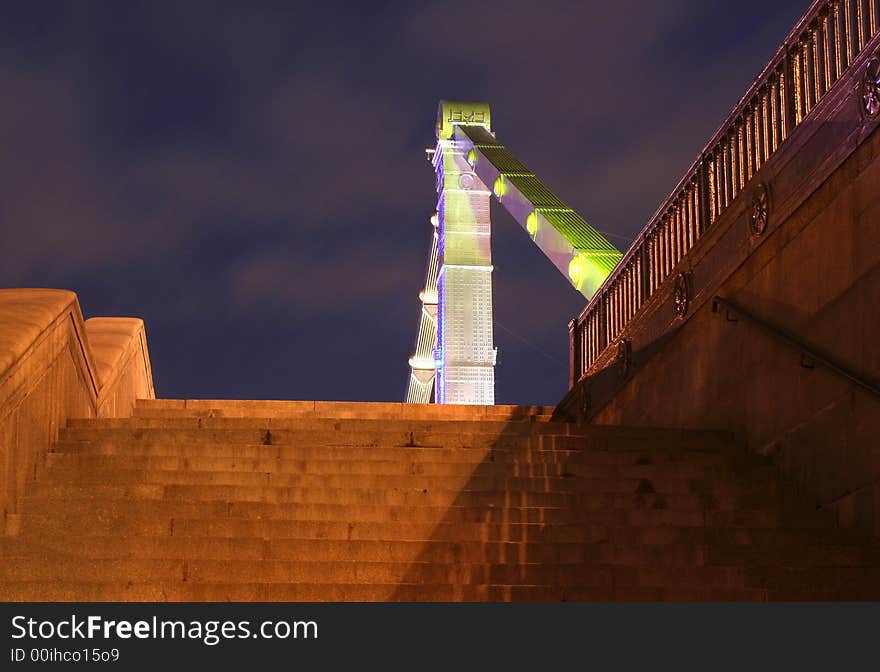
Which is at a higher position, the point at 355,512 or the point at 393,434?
the point at 393,434

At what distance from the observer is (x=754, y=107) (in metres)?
9.32

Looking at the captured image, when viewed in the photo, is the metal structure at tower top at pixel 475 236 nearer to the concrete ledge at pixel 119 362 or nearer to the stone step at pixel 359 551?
the concrete ledge at pixel 119 362

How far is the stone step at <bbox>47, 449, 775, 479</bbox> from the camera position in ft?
25.3

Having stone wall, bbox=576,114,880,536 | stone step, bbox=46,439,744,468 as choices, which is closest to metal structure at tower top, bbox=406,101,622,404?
stone wall, bbox=576,114,880,536

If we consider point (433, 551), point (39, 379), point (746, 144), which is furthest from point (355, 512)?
point (746, 144)

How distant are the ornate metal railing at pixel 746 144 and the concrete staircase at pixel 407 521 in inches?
71.0

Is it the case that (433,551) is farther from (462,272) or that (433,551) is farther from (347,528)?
(462,272)

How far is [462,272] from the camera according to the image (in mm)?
29562

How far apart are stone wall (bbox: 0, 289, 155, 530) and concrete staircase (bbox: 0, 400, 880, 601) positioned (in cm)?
16

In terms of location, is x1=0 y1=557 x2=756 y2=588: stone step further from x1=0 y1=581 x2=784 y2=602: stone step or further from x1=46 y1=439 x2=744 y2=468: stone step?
x1=46 y1=439 x2=744 y2=468: stone step

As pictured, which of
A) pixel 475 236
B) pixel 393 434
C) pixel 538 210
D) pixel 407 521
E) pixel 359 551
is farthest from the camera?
pixel 475 236

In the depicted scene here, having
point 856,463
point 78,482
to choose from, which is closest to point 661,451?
point 856,463

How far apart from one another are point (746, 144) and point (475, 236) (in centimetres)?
2139

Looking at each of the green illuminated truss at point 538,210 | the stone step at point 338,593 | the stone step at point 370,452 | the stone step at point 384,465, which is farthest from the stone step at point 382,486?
the green illuminated truss at point 538,210
